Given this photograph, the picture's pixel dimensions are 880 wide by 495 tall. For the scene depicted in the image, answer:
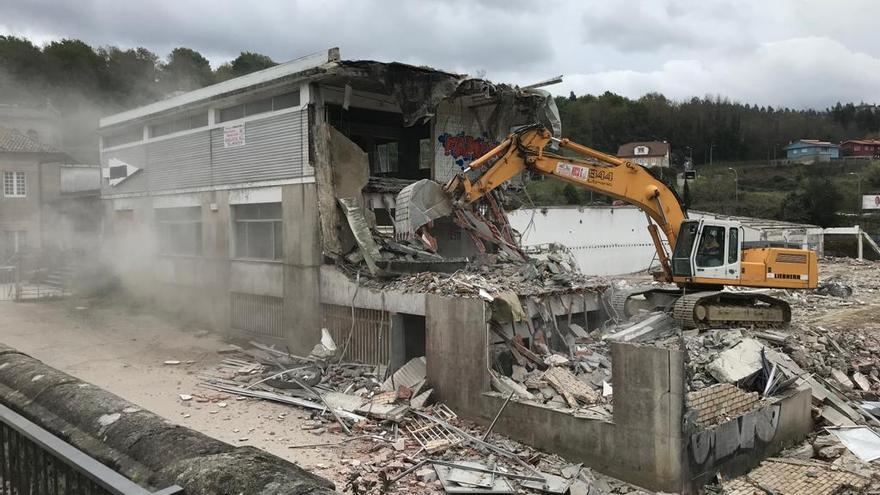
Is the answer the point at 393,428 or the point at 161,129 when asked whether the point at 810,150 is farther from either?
the point at 393,428

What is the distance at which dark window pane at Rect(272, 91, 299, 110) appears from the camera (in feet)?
51.1

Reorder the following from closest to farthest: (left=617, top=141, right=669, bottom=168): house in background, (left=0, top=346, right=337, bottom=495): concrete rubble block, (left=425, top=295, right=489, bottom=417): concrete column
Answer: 1. (left=0, top=346, right=337, bottom=495): concrete rubble block
2. (left=425, top=295, right=489, bottom=417): concrete column
3. (left=617, top=141, right=669, bottom=168): house in background

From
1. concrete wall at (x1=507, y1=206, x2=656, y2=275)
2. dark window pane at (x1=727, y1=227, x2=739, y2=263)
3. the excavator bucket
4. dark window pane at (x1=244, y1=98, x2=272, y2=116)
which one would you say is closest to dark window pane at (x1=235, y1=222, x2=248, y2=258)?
dark window pane at (x1=244, y1=98, x2=272, y2=116)

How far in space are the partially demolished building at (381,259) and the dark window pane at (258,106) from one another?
2.3 inches

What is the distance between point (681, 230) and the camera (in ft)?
47.1

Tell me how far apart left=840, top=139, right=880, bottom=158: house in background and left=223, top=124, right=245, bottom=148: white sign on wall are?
4028 inches

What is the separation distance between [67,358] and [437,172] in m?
10.6

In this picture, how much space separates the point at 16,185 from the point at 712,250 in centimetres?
3462

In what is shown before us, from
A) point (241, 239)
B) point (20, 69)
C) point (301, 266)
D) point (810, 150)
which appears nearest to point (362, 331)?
point (301, 266)

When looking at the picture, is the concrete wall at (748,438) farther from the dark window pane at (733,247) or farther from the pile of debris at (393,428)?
the dark window pane at (733,247)

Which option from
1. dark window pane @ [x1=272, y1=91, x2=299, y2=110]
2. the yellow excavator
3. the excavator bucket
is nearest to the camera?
Answer: the excavator bucket

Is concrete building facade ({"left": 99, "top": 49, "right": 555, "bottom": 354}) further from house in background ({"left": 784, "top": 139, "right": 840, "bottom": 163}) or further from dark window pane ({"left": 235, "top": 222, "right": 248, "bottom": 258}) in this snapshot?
house in background ({"left": 784, "top": 139, "right": 840, "bottom": 163})

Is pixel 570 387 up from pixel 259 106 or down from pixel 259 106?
down

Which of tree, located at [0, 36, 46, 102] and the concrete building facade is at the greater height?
tree, located at [0, 36, 46, 102]
